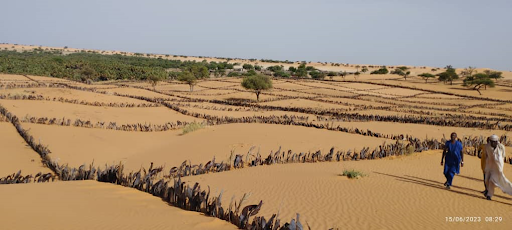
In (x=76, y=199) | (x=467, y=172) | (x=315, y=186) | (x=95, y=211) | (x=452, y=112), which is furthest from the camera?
(x=452, y=112)

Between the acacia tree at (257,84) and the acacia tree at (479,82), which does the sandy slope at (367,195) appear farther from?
the acacia tree at (479,82)

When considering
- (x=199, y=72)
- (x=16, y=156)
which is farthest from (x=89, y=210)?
(x=199, y=72)

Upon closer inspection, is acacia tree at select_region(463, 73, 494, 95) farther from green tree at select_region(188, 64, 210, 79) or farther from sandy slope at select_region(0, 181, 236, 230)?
sandy slope at select_region(0, 181, 236, 230)

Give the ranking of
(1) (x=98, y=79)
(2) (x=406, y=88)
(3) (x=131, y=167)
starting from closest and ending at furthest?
(3) (x=131, y=167), (2) (x=406, y=88), (1) (x=98, y=79)

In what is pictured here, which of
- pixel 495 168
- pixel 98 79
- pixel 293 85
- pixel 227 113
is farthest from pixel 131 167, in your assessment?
pixel 98 79

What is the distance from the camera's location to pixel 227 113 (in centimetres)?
2678

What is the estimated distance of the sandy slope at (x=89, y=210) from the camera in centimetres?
527

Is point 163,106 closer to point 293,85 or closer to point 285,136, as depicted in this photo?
point 285,136

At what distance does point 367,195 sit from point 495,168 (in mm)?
2699

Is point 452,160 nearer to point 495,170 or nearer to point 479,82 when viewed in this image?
point 495,170

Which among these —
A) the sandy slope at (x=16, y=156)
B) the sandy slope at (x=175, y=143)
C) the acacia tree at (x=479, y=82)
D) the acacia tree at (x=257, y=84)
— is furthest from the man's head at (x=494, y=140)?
the acacia tree at (x=479, y=82)

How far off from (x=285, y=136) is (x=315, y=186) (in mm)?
8332

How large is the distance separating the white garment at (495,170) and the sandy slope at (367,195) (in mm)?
364

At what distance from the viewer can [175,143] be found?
1586 centimetres
